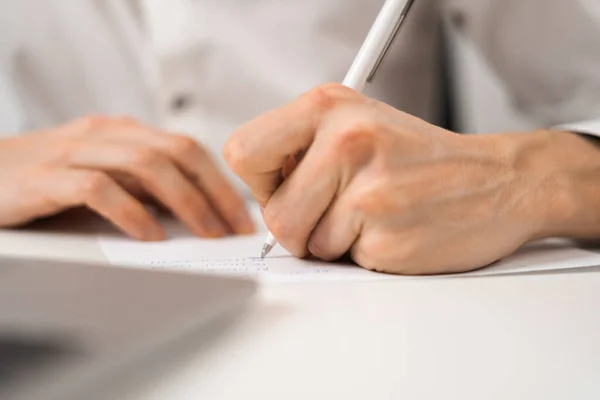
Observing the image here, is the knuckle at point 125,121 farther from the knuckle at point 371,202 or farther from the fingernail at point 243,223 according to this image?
the knuckle at point 371,202

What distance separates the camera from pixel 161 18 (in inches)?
28.3

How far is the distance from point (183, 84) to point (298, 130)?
1.39ft

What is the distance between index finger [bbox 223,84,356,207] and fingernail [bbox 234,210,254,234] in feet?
0.48

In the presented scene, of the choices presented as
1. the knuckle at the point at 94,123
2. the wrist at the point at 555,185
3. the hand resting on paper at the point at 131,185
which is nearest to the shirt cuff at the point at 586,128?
the wrist at the point at 555,185

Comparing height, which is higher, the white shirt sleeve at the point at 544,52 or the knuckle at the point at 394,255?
the white shirt sleeve at the point at 544,52

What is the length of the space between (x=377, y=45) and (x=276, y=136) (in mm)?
99

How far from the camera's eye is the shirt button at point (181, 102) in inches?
28.0

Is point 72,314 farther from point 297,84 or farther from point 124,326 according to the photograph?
point 297,84

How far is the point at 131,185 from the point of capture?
499 millimetres

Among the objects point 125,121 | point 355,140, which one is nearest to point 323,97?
point 355,140

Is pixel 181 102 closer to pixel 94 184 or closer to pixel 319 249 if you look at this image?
pixel 94 184

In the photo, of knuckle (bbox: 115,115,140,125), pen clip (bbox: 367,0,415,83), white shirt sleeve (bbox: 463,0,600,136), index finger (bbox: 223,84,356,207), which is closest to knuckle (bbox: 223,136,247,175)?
index finger (bbox: 223,84,356,207)

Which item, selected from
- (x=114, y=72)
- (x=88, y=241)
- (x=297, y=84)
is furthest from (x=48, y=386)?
(x=114, y=72)

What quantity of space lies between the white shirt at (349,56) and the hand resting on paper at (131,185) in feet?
0.70
